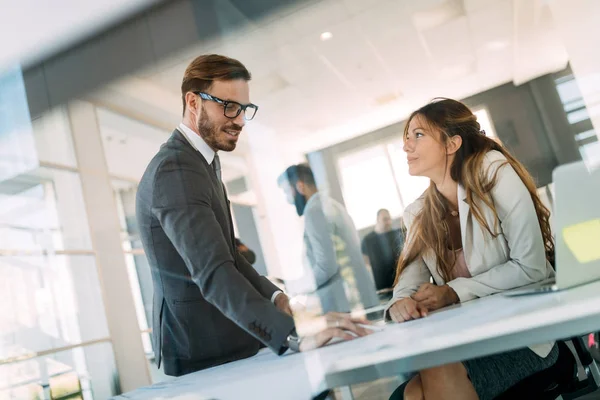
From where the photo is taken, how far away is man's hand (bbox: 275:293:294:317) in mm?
1867

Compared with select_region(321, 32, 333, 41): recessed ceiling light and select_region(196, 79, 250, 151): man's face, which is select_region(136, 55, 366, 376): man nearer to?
select_region(196, 79, 250, 151): man's face

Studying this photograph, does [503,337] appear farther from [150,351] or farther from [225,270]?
[150,351]

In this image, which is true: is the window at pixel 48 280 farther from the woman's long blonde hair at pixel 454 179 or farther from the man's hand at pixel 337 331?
the woman's long blonde hair at pixel 454 179

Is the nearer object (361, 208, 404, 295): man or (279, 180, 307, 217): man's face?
(361, 208, 404, 295): man

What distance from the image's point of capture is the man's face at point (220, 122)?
2.03 metres

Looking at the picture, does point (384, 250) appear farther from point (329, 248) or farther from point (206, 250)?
point (206, 250)

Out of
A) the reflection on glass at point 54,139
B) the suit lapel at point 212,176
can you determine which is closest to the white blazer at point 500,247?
the suit lapel at point 212,176

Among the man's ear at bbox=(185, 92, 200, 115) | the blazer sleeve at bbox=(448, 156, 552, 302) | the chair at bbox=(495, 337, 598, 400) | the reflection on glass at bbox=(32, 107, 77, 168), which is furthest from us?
the reflection on glass at bbox=(32, 107, 77, 168)

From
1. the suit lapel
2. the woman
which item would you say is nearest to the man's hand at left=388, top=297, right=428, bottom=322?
the woman

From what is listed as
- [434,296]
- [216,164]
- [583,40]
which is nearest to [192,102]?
[216,164]

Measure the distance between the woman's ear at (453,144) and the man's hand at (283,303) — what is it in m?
0.76

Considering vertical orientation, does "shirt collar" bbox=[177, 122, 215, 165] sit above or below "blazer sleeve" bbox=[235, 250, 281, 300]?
above

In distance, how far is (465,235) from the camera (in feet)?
5.67

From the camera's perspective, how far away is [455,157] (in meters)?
1.73
